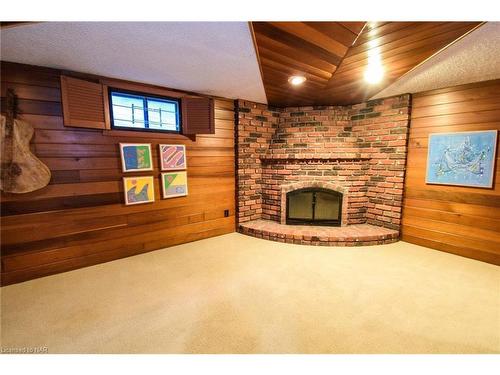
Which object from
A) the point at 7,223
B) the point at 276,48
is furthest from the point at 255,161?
the point at 7,223

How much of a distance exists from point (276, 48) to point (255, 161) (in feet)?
7.15

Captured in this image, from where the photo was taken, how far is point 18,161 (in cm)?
219

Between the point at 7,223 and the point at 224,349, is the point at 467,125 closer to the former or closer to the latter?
the point at 224,349

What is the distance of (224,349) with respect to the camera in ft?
4.86

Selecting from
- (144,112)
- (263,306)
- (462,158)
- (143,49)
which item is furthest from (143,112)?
(462,158)

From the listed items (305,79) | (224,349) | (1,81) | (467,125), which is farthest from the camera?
(467,125)

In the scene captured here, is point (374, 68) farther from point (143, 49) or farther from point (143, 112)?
point (143, 112)

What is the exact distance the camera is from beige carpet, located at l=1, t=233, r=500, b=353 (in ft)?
5.02

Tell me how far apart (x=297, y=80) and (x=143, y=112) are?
197 centimetres

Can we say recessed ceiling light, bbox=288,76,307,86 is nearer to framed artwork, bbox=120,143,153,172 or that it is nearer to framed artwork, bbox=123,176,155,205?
framed artwork, bbox=120,143,153,172

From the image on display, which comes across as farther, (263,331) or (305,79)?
(305,79)

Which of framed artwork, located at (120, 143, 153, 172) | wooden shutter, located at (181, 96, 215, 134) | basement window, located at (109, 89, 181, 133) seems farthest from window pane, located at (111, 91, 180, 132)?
framed artwork, located at (120, 143, 153, 172)

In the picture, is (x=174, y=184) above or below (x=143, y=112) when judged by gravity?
below

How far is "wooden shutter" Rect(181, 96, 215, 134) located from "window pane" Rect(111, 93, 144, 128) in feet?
1.79
